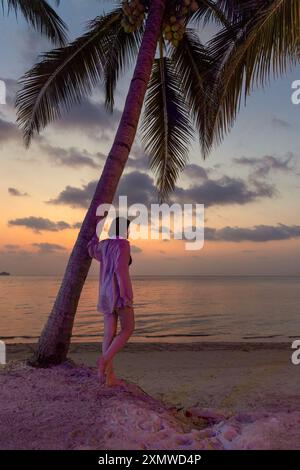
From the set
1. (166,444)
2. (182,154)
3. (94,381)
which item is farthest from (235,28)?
(166,444)

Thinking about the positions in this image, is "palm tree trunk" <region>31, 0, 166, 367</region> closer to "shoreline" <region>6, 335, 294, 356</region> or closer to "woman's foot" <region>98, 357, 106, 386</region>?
"woman's foot" <region>98, 357, 106, 386</region>

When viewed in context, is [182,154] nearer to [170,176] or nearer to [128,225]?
[170,176]

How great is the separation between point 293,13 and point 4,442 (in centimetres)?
577

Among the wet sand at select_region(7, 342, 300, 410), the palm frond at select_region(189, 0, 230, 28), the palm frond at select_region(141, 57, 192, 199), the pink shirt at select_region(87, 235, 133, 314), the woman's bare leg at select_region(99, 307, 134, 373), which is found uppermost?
the palm frond at select_region(189, 0, 230, 28)

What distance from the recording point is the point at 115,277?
5.54 metres

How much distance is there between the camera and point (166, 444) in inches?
161

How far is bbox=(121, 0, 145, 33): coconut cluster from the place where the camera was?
26.7ft

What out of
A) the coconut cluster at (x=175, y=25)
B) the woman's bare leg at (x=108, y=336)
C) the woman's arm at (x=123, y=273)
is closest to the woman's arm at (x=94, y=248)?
the woman's arm at (x=123, y=273)

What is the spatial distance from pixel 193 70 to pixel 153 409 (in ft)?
22.6

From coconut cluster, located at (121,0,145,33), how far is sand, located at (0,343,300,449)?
5.45 meters

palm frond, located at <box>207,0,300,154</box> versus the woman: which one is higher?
palm frond, located at <box>207,0,300,154</box>

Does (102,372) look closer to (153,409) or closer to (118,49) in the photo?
(153,409)

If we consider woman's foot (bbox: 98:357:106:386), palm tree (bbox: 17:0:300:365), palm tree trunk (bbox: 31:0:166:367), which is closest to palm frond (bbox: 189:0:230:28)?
palm tree (bbox: 17:0:300:365)

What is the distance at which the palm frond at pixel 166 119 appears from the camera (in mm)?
10070
